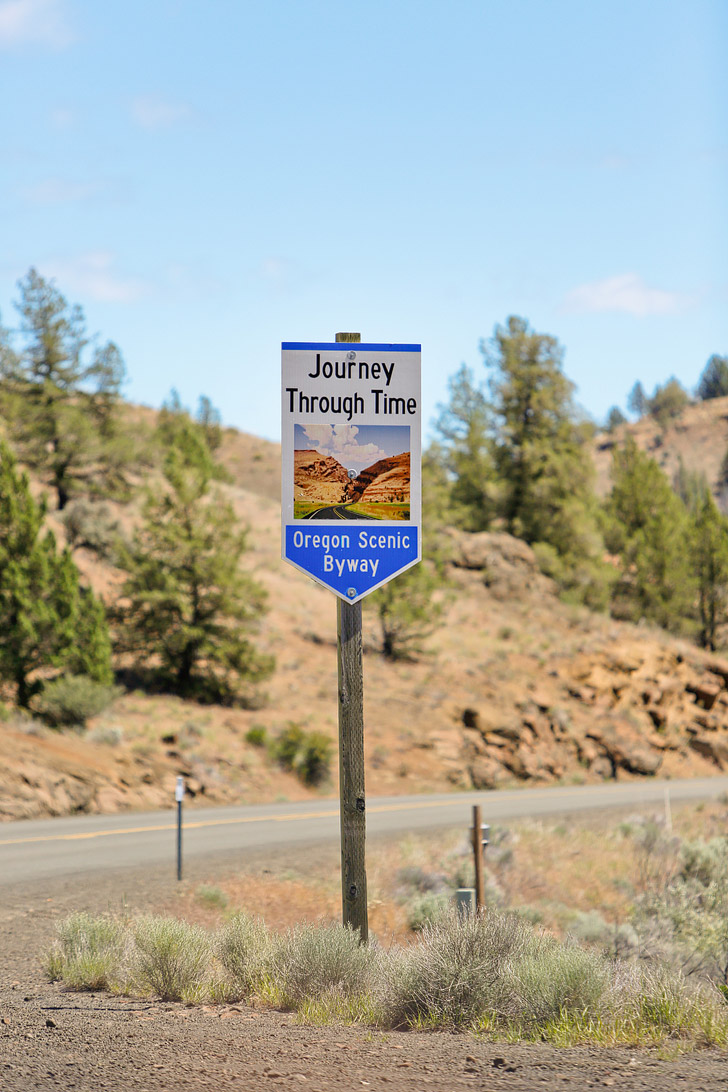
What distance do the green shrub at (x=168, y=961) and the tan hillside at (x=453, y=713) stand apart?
13625 millimetres

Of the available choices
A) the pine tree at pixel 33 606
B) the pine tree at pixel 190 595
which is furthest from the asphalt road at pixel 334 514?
the pine tree at pixel 190 595

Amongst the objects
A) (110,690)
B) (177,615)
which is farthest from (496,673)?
(110,690)

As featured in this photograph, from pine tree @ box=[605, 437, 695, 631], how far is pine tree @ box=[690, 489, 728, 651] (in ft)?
2.84

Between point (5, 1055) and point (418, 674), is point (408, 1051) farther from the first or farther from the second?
point (418, 674)

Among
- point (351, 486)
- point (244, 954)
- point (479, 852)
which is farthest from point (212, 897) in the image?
point (351, 486)

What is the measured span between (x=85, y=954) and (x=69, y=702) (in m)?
20.1

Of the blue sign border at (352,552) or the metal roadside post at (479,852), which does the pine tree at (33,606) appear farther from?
the blue sign border at (352,552)

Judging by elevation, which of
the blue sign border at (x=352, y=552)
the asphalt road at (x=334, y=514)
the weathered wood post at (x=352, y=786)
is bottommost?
the weathered wood post at (x=352, y=786)

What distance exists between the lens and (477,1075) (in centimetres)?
457

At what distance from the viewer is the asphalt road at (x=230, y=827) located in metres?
13.6

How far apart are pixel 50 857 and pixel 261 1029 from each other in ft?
30.9

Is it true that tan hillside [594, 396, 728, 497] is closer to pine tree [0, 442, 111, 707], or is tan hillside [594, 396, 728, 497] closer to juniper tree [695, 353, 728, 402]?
juniper tree [695, 353, 728, 402]

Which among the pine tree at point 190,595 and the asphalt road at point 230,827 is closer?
the asphalt road at point 230,827

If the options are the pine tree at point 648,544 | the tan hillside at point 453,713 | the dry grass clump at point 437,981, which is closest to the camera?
the dry grass clump at point 437,981
